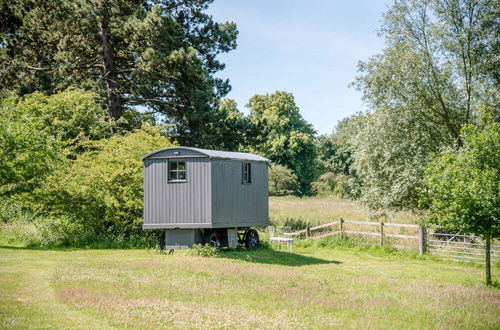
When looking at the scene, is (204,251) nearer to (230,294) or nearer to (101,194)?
(101,194)

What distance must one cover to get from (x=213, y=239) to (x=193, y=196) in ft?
7.09

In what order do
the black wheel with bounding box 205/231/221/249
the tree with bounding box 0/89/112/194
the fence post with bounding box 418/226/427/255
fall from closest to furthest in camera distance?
the black wheel with bounding box 205/231/221/249 → the tree with bounding box 0/89/112/194 → the fence post with bounding box 418/226/427/255

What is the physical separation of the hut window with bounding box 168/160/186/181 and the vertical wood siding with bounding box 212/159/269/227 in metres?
1.21

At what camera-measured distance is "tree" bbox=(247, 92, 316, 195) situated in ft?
229

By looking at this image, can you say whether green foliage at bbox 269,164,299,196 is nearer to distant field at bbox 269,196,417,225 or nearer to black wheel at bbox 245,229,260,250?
distant field at bbox 269,196,417,225

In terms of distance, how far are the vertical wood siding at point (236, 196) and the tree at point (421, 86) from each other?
6.74 meters

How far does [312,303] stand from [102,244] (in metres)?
13.7

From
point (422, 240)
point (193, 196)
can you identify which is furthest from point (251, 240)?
point (422, 240)

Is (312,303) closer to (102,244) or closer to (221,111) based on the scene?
(102,244)

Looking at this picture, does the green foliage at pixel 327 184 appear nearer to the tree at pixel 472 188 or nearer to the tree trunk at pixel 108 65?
the tree trunk at pixel 108 65

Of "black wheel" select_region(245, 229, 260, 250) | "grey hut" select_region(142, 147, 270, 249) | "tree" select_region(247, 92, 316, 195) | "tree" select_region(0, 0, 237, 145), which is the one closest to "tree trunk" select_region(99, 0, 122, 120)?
"tree" select_region(0, 0, 237, 145)

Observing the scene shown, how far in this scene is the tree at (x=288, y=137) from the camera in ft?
229

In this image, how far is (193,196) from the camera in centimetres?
2112

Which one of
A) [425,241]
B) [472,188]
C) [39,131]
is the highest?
[39,131]
